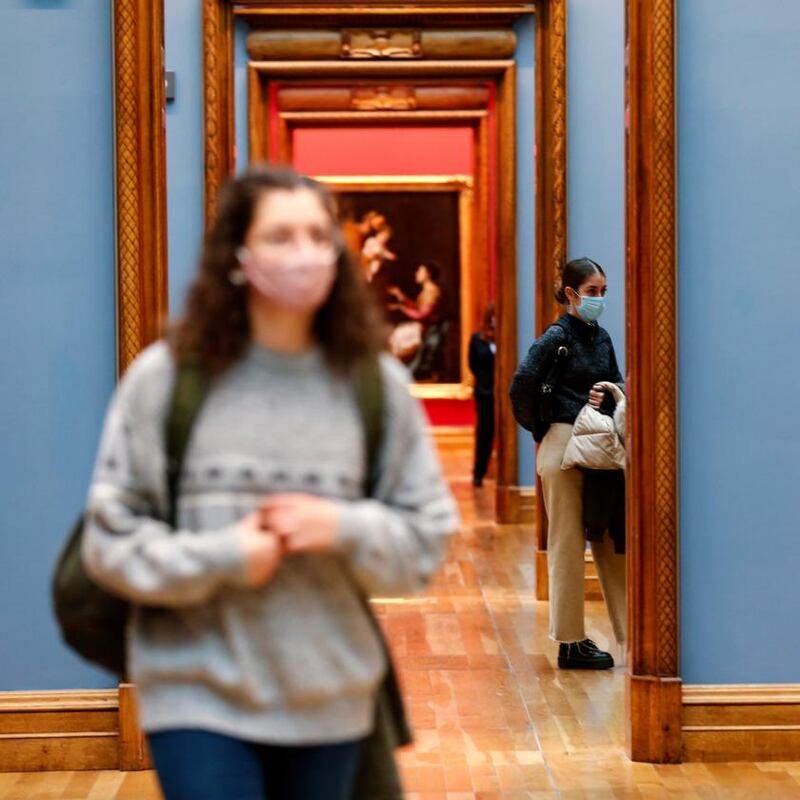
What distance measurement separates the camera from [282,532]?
2570mm

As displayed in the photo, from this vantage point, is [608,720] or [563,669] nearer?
[608,720]

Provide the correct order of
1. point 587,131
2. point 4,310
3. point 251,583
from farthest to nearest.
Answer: point 587,131 < point 4,310 < point 251,583

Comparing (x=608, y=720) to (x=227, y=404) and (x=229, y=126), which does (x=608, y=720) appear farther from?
(x=229, y=126)

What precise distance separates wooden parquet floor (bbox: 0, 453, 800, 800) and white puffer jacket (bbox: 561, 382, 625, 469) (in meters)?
0.98

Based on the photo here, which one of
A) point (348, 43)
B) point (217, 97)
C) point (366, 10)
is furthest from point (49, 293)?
point (348, 43)

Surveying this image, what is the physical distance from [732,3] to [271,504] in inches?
152

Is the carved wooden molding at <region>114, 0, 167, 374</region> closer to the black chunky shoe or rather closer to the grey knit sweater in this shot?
the black chunky shoe

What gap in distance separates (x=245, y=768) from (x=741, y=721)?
358cm

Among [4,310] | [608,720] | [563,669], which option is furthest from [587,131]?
[4,310]

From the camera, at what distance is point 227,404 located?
106 inches

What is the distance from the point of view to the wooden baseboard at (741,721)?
19.3 feet

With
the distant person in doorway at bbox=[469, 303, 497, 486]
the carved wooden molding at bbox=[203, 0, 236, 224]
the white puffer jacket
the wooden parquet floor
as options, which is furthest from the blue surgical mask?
the distant person in doorway at bbox=[469, 303, 497, 486]

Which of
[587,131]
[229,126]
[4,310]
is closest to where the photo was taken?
[4,310]

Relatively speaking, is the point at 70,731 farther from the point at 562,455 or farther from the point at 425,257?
the point at 425,257
